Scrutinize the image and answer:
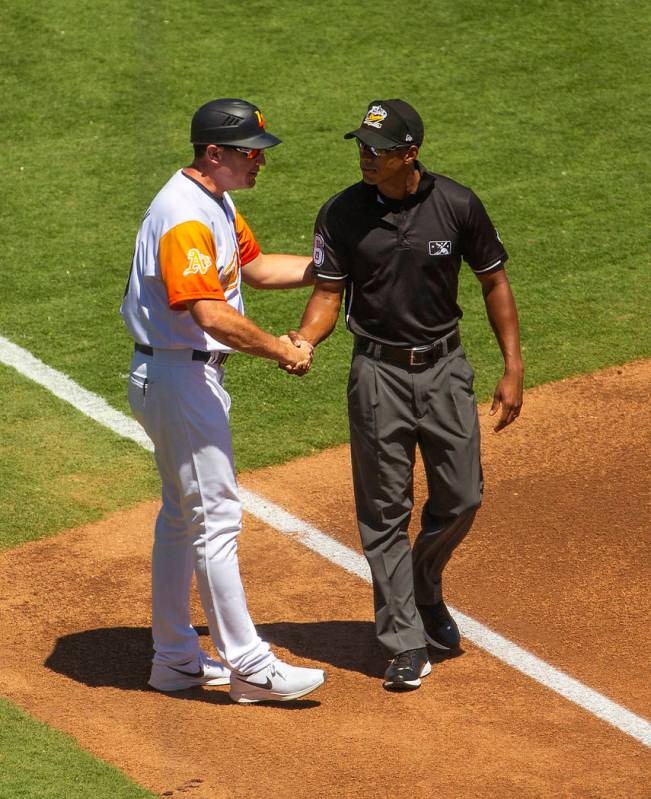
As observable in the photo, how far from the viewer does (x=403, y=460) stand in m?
5.64

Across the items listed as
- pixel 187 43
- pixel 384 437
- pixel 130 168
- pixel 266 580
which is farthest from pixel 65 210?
pixel 384 437

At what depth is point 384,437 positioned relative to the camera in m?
5.59

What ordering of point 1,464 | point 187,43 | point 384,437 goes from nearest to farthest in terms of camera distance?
point 384,437 < point 1,464 < point 187,43

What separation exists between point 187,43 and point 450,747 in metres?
9.02

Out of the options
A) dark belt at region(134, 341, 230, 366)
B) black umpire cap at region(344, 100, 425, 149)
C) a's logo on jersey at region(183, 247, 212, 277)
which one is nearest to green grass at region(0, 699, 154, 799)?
dark belt at region(134, 341, 230, 366)

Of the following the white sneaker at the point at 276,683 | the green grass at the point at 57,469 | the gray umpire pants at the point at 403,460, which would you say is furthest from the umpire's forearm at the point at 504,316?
the green grass at the point at 57,469

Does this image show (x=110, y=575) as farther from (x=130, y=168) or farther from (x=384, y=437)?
(x=130, y=168)

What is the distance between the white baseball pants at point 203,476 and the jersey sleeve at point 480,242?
1079 millimetres

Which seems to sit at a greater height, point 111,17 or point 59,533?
point 111,17

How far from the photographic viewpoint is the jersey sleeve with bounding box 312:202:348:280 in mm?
5590

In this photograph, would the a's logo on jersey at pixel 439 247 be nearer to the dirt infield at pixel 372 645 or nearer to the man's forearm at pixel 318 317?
the man's forearm at pixel 318 317

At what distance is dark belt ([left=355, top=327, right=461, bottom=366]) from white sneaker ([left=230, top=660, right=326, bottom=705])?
1237 mm

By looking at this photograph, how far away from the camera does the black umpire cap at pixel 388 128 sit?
17.8ft

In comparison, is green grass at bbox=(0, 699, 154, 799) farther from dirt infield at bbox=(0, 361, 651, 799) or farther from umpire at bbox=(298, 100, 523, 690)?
umpire at bbox=(298, 100, 523, 690)
